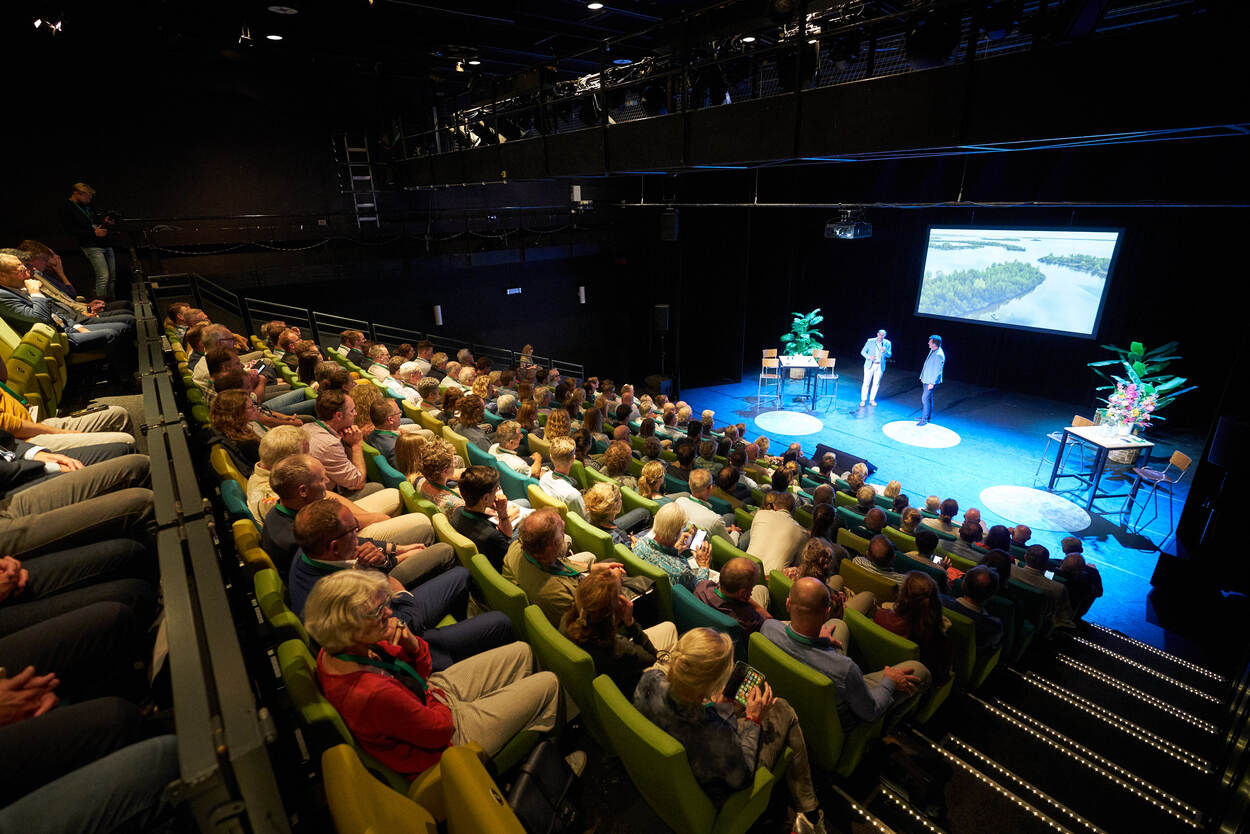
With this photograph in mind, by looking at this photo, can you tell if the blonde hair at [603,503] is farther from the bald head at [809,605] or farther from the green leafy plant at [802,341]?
the green leafy plant at [802,341]

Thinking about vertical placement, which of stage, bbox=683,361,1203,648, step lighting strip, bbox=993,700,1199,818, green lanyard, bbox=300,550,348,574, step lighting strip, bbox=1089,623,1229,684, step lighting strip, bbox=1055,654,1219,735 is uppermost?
green lanyard, bbox=300,550,348,574

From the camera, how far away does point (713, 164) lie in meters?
5.37

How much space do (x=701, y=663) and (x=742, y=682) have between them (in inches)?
21.1

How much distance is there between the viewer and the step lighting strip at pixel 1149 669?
360 cm

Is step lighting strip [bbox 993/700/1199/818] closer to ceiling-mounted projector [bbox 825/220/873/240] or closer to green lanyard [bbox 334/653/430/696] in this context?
green lanyard [bbox 334/653/430/696]

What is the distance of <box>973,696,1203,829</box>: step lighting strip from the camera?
251cm

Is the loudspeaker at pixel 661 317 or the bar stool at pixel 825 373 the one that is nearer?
the bar stool at pixel 825 373

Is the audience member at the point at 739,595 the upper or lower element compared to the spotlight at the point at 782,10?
lower

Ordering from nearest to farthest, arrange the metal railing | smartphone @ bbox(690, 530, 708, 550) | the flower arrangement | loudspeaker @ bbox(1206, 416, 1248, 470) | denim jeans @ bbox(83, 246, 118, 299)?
1. the metal railing
2. smartphone @ bbox(690, 530, 708, 550)
3. loudspeaker @ bbox(1206, 416, 1248, 470)
4. denim jeans @ bbox(83, 246, 118, 299)
5. the flower arrangement

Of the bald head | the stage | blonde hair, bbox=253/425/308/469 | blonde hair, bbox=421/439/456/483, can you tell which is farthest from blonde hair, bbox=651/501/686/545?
the stage

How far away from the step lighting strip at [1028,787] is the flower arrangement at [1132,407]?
6.51 m

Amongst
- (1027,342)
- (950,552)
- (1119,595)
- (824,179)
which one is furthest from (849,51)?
(1027,342)

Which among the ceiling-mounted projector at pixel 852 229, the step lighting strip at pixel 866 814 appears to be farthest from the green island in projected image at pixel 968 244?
the step lighting strip at pixel 866 814

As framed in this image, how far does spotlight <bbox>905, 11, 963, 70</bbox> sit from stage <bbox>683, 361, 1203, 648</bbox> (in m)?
4.92
